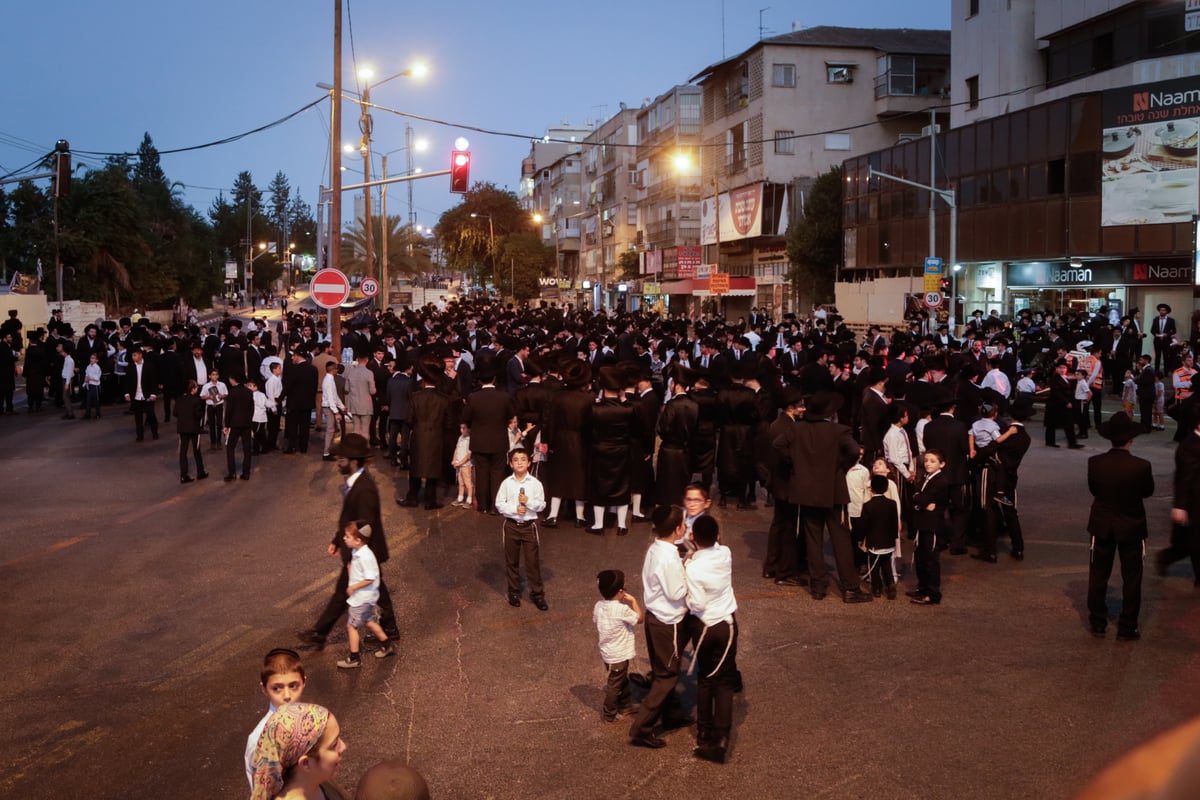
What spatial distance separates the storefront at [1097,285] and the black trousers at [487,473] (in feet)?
81.2

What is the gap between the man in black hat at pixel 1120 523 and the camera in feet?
28.1

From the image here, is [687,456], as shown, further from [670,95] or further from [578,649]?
[670,95]

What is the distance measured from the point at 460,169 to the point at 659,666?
22200mm

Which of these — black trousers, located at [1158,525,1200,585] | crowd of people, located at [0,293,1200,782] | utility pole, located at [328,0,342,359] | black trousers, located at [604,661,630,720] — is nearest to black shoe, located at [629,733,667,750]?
crowd of people, located at [0,293,1200,782]

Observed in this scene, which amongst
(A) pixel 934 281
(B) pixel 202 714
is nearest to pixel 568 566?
(B) pixel 202 714

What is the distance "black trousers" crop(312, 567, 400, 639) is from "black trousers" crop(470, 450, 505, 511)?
175 inches

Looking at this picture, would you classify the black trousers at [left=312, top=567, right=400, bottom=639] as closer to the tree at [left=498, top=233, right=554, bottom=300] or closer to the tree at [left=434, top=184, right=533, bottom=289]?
the tree at [left=498, top=233, right=554, bottom=300]

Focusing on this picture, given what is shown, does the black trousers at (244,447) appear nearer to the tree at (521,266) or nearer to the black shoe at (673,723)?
the black shoe at (673,723)

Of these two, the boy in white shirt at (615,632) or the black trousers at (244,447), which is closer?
the boy in white shirt at (615,632)

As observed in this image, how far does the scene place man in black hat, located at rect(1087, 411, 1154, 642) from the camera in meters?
8.55

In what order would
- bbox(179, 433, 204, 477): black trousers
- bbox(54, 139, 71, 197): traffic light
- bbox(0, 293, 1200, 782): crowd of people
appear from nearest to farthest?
bbox(0, 293, 1200, 782): crowd of people → bbox(179, 433, 204, 477): black trousers → bbox(54, 139, 71, 197): traffic light

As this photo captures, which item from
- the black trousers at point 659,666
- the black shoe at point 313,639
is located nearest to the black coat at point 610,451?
the black shoe at point 313,639

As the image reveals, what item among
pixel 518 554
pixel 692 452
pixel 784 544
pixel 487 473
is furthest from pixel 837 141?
pixel 518 554

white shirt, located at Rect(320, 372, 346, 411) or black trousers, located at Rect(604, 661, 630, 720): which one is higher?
white shirt, located at Rect(320, 372, 346, 411)
